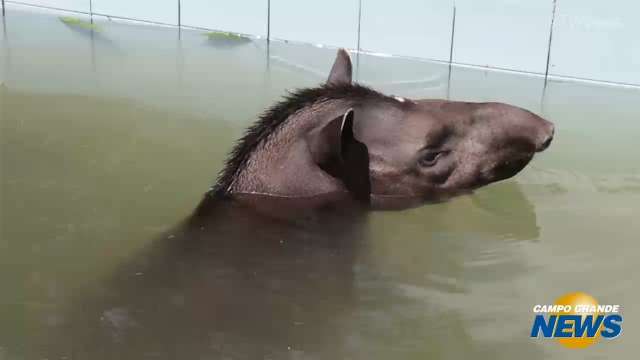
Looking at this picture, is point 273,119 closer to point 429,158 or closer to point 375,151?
point 375,151

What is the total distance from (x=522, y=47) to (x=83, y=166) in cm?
612

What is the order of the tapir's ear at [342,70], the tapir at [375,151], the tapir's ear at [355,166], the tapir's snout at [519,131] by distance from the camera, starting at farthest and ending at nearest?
1. the tapir's ear at [342,70]
2. the tapir's snout at [519,131]
3. the tapir at [375,151]
4. the tapir's ear at [355,166]

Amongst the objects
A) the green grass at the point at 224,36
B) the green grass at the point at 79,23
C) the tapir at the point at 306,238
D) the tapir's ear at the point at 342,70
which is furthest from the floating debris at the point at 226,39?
the tapir at the point at 306,238

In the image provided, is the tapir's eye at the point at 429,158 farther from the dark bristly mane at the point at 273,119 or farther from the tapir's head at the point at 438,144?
the dark bristly mane at the point at 273,119

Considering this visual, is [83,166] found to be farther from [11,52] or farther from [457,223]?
[11,52]

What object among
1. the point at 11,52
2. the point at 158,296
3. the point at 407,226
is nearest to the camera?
the point at 158,296

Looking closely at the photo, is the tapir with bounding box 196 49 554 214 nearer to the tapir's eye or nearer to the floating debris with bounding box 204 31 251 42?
the tapir's eye

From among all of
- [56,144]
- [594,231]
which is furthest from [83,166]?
[594,231]

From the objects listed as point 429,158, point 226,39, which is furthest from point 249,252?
point 226,39

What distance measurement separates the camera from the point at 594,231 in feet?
13.8

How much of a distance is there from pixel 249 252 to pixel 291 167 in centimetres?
73

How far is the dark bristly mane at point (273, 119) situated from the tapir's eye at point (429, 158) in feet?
1.40

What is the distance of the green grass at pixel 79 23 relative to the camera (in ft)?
34.8

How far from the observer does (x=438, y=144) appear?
14.3 feet
